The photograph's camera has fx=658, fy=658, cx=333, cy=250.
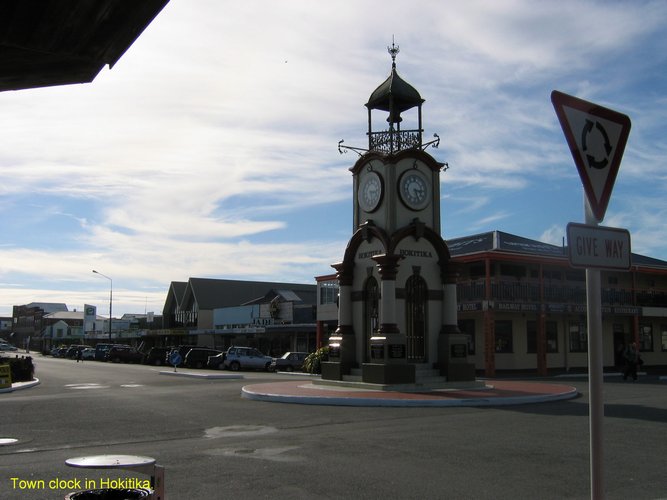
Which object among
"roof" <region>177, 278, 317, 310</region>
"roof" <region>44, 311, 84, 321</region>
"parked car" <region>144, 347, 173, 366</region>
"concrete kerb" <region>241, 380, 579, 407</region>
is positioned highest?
"roof" <region>177, 278, 317, 310</region>

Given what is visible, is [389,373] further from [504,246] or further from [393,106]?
[504,246]

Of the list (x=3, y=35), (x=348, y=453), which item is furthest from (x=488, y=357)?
(x=3, y=35)

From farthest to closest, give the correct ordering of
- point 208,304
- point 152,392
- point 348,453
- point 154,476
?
point 208,304
point 152,392
point 348,453
point 154,476

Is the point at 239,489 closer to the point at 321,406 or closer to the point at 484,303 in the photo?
the point at 321,406

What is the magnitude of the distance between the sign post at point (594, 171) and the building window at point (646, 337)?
41627mm

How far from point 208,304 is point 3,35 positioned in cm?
7084

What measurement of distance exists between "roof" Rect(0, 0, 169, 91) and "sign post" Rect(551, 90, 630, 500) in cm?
259

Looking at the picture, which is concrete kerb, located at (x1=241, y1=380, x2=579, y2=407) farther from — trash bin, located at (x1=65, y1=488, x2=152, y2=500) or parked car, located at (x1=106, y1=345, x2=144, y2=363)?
parked car, located at (x1=106, y1=345, x2=144, y2=363)

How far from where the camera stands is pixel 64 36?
3.05 metres

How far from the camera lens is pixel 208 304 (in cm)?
7238

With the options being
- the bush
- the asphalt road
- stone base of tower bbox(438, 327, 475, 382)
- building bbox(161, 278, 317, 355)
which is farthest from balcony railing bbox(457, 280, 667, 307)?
the asphalt road

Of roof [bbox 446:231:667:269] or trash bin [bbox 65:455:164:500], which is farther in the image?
roof [bbox 446:231:667:269]

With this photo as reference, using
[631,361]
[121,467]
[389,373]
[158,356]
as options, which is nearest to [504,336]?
[631,361]

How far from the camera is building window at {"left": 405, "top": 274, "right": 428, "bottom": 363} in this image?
74.6ft
